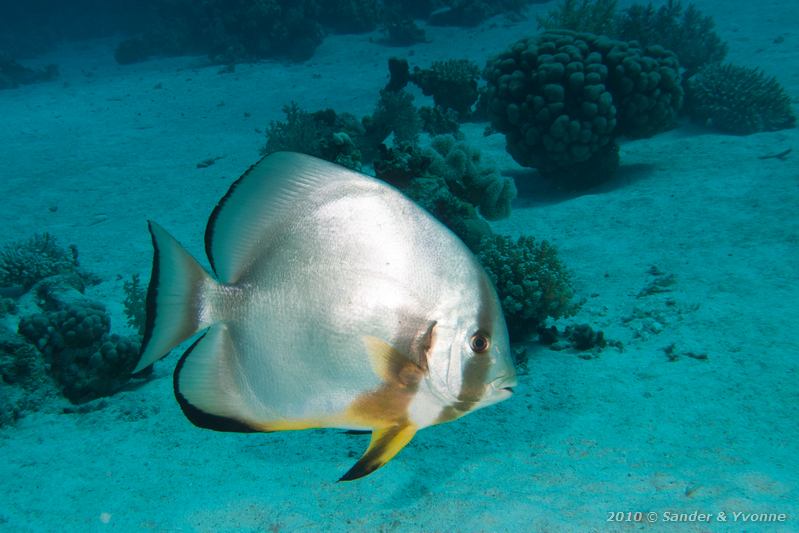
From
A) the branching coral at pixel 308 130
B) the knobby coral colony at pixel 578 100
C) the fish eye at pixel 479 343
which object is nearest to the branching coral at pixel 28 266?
the branching coral at pixel 308 130

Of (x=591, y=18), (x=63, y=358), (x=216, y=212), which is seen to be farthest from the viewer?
(x=591, y=18)

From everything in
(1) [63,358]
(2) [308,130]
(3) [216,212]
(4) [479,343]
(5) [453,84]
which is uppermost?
(5) [453,84]

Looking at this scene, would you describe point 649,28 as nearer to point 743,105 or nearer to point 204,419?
point 743,105

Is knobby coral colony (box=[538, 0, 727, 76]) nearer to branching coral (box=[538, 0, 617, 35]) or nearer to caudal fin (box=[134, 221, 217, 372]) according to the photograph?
branching coral (box=[538, 0, 617, 35])

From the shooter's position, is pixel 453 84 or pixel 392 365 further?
pixel 453 84

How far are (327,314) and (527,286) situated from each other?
3.48 metres

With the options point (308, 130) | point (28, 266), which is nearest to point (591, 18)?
point (308, 130)

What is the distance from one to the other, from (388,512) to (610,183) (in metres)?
7.48

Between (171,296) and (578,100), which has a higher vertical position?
(578,100)

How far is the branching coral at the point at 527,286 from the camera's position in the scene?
14.3 feet

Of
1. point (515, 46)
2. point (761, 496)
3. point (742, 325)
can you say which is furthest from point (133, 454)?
point (515, 46)

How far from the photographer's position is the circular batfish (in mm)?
1138

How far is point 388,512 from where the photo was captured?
2445 millimetres

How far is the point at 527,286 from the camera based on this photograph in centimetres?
Result: 435
